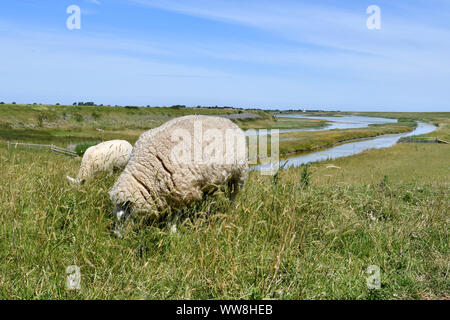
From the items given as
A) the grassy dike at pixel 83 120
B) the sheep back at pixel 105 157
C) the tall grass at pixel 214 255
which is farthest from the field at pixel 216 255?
the grassy dike at pixel 83 120

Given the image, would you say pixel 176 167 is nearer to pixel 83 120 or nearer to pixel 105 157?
pixel 105 157

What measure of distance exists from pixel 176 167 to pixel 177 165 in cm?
3

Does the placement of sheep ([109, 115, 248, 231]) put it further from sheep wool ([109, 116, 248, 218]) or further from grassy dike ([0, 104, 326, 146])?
grassy dike ([0, 104, 326, 146])

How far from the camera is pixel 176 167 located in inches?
201

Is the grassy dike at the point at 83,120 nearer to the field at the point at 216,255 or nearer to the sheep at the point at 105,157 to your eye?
the sheep at the point at 105,157

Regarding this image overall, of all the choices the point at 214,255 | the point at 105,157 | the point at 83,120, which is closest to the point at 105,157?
the point at 105,157

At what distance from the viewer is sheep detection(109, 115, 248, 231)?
5074mm

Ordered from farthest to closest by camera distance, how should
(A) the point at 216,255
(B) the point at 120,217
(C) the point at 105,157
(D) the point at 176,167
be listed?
(C) the point at 105,157 < (D) the point at 176,167 < (B) the point at 120,217 < (A) the point at 216,255

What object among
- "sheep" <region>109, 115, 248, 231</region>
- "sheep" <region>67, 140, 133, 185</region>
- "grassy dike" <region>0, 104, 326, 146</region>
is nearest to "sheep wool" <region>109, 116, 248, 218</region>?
"sheep" <region>109, 115, 248, 231</region>

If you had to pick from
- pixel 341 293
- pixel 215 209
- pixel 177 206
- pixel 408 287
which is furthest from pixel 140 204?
pixel 408 287

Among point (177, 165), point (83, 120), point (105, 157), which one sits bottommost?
point (105, 157)

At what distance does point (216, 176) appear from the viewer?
5.32 metres

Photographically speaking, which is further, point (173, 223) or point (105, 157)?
point (105, 157)

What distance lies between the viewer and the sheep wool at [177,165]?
5082mm
